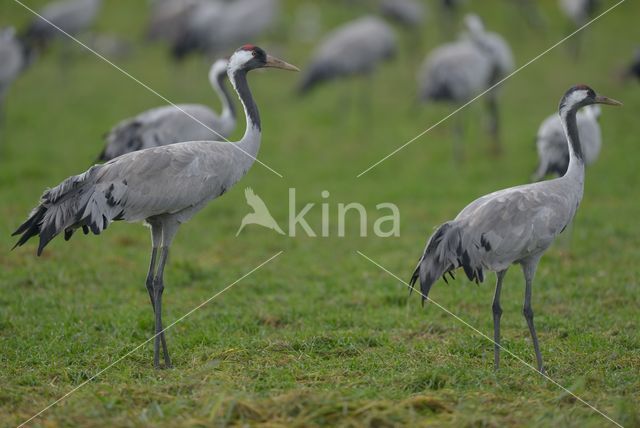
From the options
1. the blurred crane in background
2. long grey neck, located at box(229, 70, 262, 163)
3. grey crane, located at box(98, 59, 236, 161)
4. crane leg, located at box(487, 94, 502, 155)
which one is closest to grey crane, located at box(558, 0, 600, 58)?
crane leg, located at box(487, 94, 502, 155)

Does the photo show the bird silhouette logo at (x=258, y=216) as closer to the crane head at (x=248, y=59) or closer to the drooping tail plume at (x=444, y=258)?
the crane head at (x=248, y=59)

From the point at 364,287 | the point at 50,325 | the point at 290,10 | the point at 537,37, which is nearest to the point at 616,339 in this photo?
the point at 364,287

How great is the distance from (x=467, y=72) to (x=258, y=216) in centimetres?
397

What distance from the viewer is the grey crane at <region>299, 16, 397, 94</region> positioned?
14.7 metres

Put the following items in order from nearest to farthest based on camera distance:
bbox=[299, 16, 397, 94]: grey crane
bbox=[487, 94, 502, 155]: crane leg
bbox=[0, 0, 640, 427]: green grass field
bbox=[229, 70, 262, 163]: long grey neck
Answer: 1. bbox=[0, 0, 640, 427]: green grass field
2. bbox=[229, 70, 262, 163]: long grey neck
3. bbox=[487, 94, 502, 155]: crane leg
4. bbox=[299, 16, 397, 94]: grey crane

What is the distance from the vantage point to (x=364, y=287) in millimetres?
8031

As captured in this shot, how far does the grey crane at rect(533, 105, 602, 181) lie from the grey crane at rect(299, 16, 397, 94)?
618 cm

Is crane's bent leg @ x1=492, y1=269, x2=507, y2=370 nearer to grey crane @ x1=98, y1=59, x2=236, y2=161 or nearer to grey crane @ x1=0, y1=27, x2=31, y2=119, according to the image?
grey crane @ x1=98, y1=59, x2=236, y2=161

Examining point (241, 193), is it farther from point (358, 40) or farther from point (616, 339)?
point (616, 339)

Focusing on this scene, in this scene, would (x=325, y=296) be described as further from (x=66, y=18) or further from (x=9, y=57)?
(x=66, y=18)

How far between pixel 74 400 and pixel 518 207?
297 centimetres

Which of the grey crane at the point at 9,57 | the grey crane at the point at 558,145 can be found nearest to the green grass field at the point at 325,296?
the grey crane at the point at 558,145

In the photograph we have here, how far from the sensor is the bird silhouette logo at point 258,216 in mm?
10359

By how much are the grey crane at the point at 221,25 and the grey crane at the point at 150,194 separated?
955 cm
